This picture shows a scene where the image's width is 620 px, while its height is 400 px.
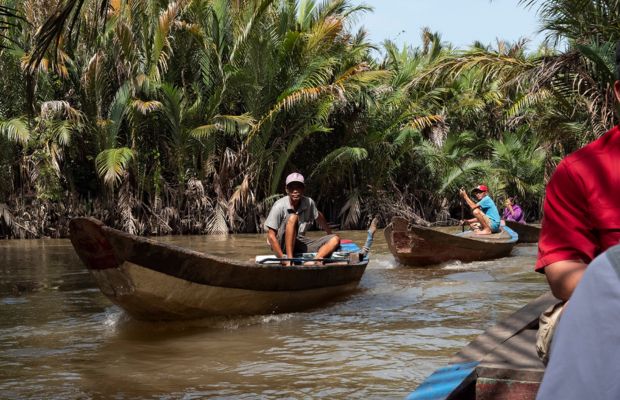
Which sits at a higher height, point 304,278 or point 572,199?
point 572,199

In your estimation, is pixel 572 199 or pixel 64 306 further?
pixel 64 306

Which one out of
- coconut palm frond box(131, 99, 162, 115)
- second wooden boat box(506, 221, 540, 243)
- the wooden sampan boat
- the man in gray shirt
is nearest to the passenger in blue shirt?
second wooden boat box(506, 221, 540, 243)

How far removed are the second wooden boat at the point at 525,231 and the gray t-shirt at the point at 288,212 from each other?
7.94m

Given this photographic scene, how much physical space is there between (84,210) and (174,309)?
1355 centimetres

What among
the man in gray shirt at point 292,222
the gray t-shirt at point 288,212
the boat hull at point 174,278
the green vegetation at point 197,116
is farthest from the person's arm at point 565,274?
the green vegetation at point 197,116

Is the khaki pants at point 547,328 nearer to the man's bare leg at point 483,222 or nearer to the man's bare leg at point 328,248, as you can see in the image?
the man's bare leg at point 328,248

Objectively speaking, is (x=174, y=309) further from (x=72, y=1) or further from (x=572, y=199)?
(x=572, y=199)

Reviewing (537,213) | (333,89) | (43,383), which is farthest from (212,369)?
(537,213)

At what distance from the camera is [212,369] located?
19.0 feet

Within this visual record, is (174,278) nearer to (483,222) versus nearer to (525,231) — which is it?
(483,222)

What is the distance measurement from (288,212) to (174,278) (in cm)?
237

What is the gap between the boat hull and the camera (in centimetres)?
644

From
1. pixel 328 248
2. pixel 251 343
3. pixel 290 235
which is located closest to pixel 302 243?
pixel 328 248

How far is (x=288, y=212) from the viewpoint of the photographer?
8.84 m
